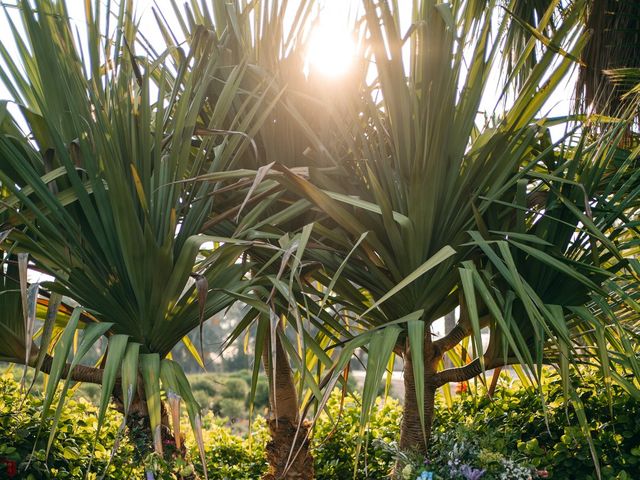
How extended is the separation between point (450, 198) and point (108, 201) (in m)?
1.31

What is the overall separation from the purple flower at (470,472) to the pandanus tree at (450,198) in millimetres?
291

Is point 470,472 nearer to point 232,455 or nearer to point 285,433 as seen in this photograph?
point 285,433

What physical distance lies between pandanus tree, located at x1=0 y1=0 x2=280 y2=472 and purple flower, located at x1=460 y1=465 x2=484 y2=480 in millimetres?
1157

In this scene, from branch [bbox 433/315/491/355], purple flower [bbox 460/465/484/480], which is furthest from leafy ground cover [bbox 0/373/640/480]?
branch [bbox 433/315/491/355]

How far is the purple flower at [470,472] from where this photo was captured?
2.91m

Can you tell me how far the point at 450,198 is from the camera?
2.99 m

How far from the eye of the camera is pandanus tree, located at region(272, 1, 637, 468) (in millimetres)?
2805

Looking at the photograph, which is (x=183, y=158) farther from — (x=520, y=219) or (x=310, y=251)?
(x=520, y=219)

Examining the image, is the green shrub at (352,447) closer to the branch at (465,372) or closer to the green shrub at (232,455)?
the green shrub at (232,455)

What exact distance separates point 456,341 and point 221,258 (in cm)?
114

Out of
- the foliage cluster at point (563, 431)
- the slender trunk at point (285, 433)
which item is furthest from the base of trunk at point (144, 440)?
the foliage cluster at point (563, 431)

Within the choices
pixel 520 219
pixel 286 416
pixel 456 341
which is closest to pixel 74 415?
pixel 286 416

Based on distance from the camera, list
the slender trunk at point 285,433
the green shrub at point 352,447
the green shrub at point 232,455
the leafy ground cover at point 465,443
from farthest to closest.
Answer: the green shrub at point 232,455
the green shrub at point 352,447
the slender trunk at point 285,433
the leafy ground cover at point 465,443

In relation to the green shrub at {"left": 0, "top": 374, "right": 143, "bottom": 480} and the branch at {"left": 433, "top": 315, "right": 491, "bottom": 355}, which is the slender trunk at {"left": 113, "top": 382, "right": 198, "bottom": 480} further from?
the branch at {"left": 433, "top": 315, "right": 491, "bottom": 355}
